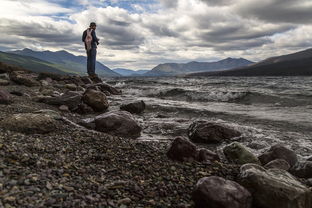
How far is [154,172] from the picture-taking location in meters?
4.65

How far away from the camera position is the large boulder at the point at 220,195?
3.54m

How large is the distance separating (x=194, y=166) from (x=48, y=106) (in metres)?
7.88

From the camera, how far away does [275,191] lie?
12.5 feet

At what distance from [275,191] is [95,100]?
9421 millimetres

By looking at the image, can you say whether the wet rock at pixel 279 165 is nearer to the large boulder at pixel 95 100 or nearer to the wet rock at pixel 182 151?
the wet rock at pixel 182 151

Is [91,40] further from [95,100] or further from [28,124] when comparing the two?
[28,124]

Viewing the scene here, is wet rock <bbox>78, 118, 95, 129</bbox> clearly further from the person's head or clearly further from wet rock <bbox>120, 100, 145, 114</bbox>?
the person's head

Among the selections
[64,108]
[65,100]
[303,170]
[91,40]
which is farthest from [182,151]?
[91,40]

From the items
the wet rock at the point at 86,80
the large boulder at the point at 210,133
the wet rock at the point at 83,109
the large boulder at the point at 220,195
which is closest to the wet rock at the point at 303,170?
the large boulder at the point at 220,195

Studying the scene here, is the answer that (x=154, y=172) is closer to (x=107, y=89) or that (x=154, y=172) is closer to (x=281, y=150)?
(x=281, y=150)

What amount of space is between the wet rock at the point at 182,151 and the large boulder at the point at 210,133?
2.52m

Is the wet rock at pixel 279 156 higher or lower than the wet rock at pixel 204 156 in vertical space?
lower

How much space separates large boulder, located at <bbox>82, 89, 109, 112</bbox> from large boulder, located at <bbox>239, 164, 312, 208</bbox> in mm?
8881

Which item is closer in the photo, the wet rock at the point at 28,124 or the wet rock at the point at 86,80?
the wet rock at the point at 28,124
